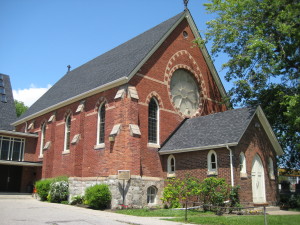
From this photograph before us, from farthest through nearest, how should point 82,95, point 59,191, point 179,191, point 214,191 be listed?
point 82,95
point 59,191
point 179,191
point 214,191

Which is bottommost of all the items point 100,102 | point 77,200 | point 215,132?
point 77,200

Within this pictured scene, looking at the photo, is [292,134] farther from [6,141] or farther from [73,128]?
[6,141]

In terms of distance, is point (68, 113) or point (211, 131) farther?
point (68, 113)

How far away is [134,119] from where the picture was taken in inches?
744

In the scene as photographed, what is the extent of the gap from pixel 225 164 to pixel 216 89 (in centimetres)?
1129

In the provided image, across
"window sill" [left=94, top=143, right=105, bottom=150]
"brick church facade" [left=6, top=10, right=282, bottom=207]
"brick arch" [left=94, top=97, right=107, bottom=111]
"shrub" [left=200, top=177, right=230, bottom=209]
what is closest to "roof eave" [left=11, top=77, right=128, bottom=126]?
"brick church facade" [left=6, top=10, right=282, bottom=207]

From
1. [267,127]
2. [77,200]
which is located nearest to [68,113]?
[77,200]

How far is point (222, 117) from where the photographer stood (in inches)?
771

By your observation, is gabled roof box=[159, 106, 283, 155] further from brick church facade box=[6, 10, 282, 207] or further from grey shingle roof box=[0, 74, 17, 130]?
grey shingle roof box=[0, 74, 17, 130]

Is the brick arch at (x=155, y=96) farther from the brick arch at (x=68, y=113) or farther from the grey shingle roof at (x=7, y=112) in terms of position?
the grey shingle roof at (x=7, y=112)

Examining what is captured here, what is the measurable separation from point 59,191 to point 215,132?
1118 centimetres

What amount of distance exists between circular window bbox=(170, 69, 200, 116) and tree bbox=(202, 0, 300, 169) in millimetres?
2792

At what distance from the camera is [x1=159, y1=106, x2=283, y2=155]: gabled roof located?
1700 cm

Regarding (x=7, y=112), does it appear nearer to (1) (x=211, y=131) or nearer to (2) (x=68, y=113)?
(2) (x=68, y=113)
